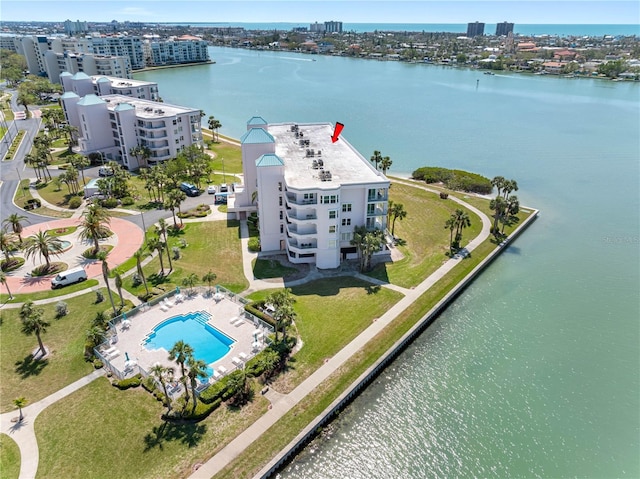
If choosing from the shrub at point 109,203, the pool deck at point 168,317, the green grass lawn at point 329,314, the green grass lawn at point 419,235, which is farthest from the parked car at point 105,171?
the green grass lawn at point 419,235

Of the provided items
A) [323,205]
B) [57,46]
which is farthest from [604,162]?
[57,46]

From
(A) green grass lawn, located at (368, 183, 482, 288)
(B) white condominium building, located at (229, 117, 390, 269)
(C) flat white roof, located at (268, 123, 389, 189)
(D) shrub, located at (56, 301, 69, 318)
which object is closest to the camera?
(D) shrub, located at (56, 301, 69, 318)

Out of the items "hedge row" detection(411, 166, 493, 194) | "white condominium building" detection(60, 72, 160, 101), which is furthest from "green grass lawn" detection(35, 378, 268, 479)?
"white condominium building" detection(60, 72, 160, 101)

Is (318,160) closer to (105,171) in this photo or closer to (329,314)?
(329,314)

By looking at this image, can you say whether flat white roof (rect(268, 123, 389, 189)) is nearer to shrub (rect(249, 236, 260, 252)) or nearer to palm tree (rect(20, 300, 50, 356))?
shrub (rect(249, 236, 260, 252))

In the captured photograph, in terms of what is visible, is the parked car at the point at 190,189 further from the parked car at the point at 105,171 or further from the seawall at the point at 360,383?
the seawall at the point at 360,383

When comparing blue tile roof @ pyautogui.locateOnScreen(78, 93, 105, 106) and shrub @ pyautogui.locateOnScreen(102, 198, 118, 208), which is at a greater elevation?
blue tile roof @ pyautogui.locateOnScreen(78, 93, 105, 106)
